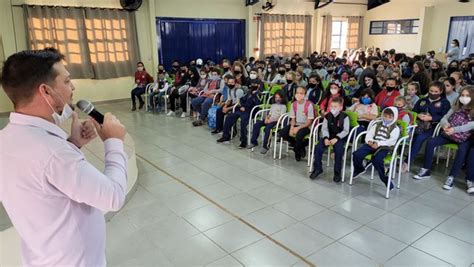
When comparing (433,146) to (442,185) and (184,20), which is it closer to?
(442,185)

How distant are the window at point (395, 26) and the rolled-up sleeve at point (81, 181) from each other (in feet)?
42.4

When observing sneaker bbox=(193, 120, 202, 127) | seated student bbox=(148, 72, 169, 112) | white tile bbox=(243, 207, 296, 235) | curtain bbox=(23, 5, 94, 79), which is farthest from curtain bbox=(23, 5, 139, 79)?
white tile bbox=(243, 207, 296, 235)

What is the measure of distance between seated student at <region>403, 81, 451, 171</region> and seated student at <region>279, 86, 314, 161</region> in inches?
50.0

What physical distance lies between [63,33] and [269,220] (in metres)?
6.90

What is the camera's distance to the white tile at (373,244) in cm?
270

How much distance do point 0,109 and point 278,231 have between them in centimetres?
688

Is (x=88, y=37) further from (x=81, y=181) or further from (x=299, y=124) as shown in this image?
(x=81, y=181)

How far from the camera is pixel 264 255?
2.70m

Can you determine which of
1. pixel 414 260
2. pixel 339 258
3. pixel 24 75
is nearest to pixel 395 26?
pixel 414 260

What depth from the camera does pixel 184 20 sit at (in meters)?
9.71

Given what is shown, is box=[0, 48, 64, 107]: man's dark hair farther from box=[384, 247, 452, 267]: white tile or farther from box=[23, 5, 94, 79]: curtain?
box=[23, 5, 94, 79]: curtain

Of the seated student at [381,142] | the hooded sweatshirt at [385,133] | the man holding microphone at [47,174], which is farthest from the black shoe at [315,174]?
the man holding microphone at [47,174]

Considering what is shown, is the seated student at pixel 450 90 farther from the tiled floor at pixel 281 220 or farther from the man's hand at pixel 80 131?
the man's hand at pixel 80 131

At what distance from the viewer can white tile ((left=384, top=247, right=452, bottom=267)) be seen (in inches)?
102
